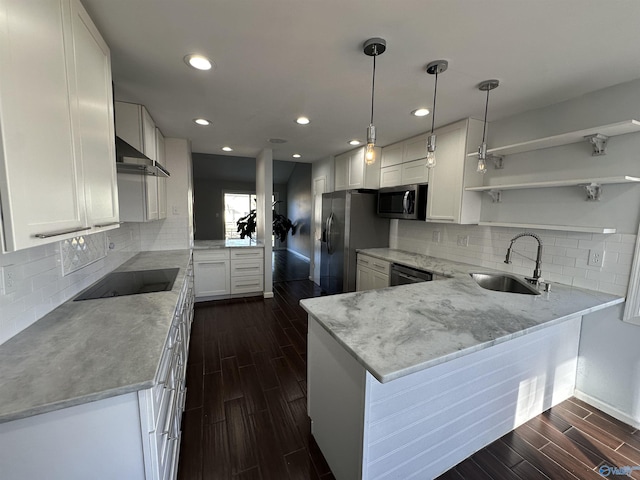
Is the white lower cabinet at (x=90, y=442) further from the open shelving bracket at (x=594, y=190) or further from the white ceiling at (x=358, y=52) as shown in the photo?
the open shelving bracket at (x=594, y=190)

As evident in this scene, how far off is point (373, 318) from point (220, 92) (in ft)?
6.68

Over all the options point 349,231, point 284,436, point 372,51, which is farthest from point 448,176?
point 284,436

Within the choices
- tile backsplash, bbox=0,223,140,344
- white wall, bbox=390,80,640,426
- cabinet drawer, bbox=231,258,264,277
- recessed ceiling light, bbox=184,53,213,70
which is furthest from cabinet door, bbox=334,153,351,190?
tile backsplash, bbox=0,223,140,344

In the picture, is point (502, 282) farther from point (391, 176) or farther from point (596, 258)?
point (391, 176)

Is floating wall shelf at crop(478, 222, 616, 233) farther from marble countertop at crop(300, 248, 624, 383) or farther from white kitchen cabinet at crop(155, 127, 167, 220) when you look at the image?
white kitchen cabinet at crop(155, 127, 167, 220)

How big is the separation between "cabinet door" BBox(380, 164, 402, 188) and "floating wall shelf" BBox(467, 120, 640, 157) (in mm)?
1236

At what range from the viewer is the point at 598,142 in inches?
75.2

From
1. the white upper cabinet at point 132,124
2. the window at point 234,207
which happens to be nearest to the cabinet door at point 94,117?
the white upper cabinet at point 132,124

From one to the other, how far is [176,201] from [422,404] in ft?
11.7

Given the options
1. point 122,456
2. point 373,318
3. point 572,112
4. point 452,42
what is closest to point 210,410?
point 122,456

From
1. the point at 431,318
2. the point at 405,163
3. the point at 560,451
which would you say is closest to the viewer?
the point at 431,318

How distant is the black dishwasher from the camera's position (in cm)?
276

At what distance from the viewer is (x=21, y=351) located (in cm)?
104

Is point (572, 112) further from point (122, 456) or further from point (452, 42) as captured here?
point (122, 456)
